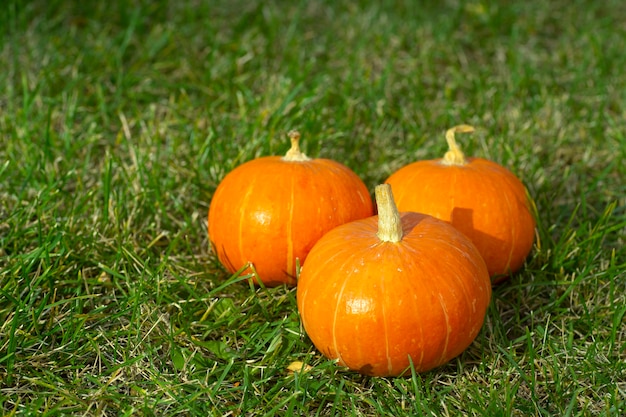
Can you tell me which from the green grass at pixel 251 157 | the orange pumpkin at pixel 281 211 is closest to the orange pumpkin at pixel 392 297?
the green grass at pixel 251 157

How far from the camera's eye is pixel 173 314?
304cm

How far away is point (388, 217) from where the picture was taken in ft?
8.66

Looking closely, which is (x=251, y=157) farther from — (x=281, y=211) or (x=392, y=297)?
(x=392, y=297)

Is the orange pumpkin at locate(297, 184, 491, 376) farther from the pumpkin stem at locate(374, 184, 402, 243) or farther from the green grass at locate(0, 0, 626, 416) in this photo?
the green grass at locate(0, 0, 626, 416)

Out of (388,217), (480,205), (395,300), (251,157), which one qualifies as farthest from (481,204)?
(251,157)

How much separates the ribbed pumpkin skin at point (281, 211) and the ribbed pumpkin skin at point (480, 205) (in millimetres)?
237

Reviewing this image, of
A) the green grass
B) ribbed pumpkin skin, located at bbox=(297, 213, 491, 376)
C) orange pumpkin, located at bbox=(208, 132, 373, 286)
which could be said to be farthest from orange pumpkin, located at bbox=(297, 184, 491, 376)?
orange pumpkin, located at bbox=(208, 132, 373, 286)

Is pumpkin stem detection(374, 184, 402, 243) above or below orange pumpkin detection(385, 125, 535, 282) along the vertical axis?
above

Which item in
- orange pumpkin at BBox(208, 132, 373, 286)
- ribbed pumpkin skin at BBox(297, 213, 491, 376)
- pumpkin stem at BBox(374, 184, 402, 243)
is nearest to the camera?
ribbed pumpkin skin at BBox(297, 213, 491, 376)

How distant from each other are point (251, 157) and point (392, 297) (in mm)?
1741

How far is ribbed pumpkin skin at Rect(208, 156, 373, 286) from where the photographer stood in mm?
3008

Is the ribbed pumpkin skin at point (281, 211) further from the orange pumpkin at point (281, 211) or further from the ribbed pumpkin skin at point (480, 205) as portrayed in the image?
the ribbed pumpkin skin at point (480, 205)

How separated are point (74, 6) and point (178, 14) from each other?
31.2 inches

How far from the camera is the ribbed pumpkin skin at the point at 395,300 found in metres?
2.52
